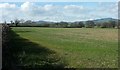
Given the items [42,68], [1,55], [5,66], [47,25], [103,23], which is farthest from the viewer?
A: [47,25]

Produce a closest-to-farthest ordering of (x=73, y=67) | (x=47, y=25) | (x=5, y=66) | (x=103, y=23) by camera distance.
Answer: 1. (x=5, y=66)
2. (x=73, y=67)
3. (x=103, y=23)
4. (x=47, y=25)

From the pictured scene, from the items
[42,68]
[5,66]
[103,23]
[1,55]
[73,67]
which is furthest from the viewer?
[103,23]

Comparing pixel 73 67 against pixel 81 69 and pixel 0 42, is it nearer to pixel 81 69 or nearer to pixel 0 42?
pixel 81 69

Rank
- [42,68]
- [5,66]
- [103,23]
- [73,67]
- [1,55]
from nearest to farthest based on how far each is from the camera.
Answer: [5,66], [1,55], [42,68], [73,67], [103,23]

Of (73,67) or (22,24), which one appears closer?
(73,67)

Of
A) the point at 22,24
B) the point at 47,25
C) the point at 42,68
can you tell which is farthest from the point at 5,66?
the point at 47,25

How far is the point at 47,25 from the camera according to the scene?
84000mm

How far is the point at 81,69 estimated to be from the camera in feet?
36.2

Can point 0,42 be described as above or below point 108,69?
above

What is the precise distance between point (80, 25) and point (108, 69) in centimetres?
6784

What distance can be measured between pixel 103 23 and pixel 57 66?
6685cm

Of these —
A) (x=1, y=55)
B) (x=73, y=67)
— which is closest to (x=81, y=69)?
(x=73, y=67)

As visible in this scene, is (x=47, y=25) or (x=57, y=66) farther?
(x=47, y=25)

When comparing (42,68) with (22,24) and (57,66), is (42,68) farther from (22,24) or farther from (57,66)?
(22,24)
